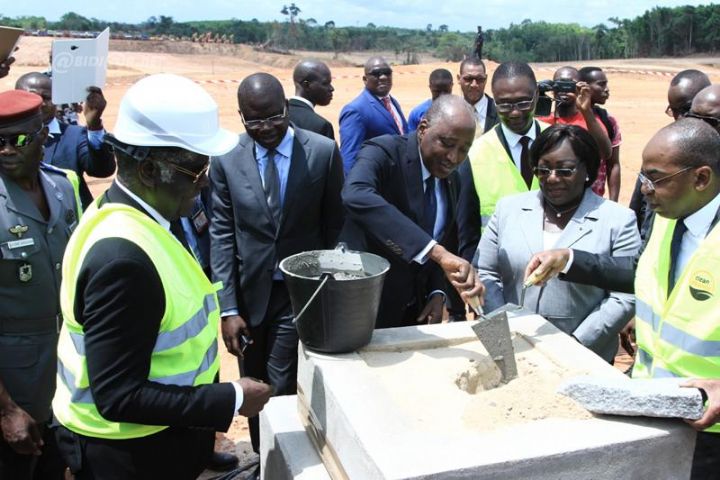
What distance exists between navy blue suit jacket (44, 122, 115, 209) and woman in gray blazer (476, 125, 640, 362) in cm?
257

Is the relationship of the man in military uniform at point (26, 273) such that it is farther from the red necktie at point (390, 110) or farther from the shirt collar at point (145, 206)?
the red necktie at point (390, 110)

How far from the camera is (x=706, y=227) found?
99.3 inches

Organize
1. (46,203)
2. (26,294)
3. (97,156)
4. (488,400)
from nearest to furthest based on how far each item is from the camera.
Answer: (488,400), (26,294), (46,203), (97,156)

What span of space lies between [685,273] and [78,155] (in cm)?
373

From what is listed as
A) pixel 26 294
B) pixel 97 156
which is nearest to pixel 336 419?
pixel 26 294

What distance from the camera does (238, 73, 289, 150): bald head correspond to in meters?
3.77

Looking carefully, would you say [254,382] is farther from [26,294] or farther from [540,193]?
[540,193]

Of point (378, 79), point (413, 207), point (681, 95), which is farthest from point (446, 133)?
point (378, 79)

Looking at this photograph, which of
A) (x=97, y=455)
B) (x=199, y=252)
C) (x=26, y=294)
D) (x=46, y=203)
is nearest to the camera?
(x=97, y=455)

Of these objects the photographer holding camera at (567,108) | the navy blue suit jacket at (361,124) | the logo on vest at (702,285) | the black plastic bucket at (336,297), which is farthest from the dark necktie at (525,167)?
the navy blue suit jacket at (361,124)

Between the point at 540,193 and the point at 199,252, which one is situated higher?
the point at 540,193

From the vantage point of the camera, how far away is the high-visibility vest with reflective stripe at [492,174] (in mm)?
3900

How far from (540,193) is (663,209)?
92cm

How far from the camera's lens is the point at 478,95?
20.2 feet
